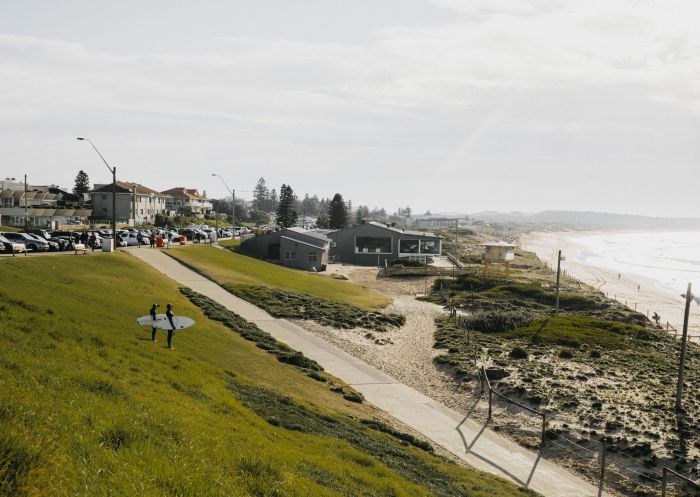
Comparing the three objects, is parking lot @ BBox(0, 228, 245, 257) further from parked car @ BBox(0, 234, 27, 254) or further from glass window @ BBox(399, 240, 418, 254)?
glass window @ BBox(399, 240, 418, 254)

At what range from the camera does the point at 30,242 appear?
4688 cm

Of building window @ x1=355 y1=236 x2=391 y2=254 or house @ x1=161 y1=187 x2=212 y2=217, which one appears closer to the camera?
building window @ x1=355 y1=236 x2=391 y2=254

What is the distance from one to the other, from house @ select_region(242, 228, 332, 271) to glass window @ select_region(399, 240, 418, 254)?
14344 mm

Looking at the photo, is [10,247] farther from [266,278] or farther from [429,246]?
[429,246]

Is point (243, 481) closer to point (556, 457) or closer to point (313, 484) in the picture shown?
point (313, 484)

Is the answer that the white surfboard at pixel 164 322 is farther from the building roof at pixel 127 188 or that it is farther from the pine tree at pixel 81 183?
the pine tree at pixel 81 183

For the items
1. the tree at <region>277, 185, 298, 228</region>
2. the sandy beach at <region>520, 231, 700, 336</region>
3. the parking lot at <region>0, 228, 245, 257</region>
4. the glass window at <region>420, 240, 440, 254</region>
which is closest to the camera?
the parking lot at <region>0, 228, 245, 257</region>

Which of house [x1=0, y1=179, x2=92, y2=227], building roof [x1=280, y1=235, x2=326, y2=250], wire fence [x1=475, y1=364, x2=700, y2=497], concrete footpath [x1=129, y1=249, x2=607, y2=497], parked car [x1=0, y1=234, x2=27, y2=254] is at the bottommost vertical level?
wire fence [x1=475, y1=364, x2=700, y2=497]

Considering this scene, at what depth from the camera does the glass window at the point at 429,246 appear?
94500 millimetres

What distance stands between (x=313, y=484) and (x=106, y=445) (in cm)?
401

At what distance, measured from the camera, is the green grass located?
53.7 metres

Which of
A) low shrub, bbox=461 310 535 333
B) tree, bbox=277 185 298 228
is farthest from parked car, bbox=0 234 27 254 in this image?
tree, bbox=277 185 298 228

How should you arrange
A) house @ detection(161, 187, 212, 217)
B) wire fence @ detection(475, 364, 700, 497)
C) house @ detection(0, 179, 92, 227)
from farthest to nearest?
house @ detection(161, 187, 212, 217), house @ detection(0, 179, 92, 227), wire fence @ detection(475, 364, 700, 497)

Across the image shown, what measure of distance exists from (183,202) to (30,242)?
102193 millimetres
